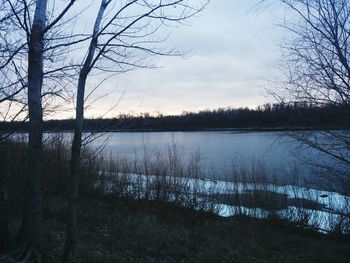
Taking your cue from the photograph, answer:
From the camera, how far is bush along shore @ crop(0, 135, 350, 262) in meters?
7.39

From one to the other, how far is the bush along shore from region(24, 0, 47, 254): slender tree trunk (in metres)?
0.40

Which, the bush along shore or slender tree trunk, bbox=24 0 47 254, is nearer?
slender tree trunk, bbox=24 0 47 254

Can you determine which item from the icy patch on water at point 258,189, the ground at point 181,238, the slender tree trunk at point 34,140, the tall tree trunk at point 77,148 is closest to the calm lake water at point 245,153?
the icy patch on water at point 258,189

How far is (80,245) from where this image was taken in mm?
6820

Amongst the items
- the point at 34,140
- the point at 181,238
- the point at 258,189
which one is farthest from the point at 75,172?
the point at 258,189

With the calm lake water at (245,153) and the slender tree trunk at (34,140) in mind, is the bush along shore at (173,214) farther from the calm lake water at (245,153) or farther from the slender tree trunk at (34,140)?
the calm lake water at (245,153)

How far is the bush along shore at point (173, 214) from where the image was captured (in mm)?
7391

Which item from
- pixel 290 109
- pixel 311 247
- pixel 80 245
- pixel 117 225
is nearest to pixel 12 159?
pixel 117 225

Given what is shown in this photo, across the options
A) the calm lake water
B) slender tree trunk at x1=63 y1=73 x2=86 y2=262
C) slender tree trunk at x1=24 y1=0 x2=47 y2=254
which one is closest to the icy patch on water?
the calm lake water

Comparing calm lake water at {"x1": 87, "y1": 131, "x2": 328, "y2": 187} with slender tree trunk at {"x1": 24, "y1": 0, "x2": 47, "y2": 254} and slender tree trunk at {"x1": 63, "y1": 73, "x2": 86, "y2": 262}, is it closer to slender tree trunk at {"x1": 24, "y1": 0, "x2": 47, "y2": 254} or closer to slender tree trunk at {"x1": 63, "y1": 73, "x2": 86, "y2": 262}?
slender tree trunk at {"x1": 63, "y1": 73, "x2": 86, "y2": 262}

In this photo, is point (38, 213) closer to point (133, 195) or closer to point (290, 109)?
point (290, 109)

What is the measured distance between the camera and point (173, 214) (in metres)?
12.7

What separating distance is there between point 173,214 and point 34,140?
8.27 metres

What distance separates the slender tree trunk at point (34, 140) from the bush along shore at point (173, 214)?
0.40 m
